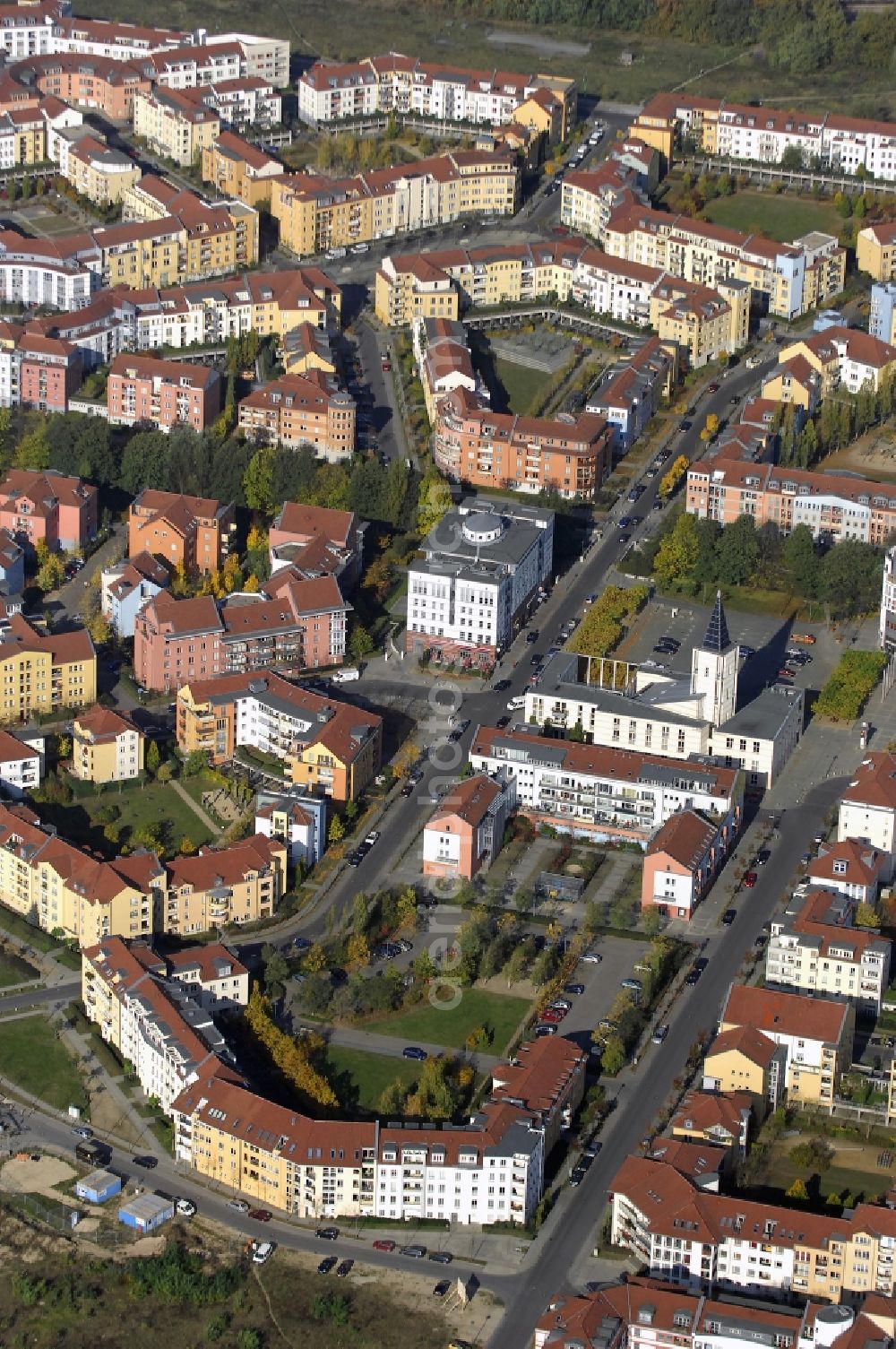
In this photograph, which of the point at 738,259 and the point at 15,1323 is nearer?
the point at 15,1323

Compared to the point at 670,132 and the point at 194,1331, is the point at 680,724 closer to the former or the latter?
the point at 194,1331

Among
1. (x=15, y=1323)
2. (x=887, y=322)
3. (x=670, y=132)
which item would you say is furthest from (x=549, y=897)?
(x=670, y=132)

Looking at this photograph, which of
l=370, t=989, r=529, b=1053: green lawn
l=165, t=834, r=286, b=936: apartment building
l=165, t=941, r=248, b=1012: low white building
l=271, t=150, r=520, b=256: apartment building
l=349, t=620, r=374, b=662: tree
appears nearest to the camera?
l=370, t=989, r=529, b=1053: green lawn

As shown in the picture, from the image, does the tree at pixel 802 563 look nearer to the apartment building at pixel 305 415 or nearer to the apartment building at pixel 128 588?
the apartment building at pixel 305 415

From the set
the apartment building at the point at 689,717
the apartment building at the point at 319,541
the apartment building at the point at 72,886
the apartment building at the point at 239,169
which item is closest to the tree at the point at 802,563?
the apartment building at the point at 689,717

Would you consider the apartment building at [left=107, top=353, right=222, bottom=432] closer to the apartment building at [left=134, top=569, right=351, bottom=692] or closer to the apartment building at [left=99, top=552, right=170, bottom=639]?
the apartment building at [left=99, top=552, right=170, bottom=639]

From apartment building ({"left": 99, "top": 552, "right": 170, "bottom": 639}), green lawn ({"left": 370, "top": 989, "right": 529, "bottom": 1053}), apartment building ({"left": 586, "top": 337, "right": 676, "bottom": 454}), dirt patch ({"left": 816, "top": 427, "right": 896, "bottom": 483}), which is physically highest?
apartment building ({"left": 586, "top": 337, "right": 676, "bottom": 454})

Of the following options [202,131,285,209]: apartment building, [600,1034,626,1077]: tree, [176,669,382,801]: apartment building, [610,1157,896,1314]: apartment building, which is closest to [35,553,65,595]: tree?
[176,669,382,801]: apartment building
